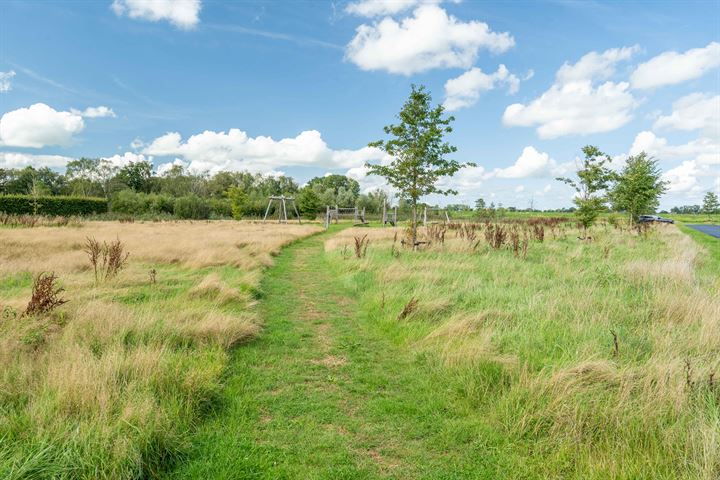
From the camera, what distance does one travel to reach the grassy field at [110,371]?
2.77m

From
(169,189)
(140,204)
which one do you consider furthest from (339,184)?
(140,204)

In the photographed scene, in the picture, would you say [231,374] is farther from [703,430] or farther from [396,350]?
[703,430]

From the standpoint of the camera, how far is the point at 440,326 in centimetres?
585

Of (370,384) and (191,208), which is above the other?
(191,208)

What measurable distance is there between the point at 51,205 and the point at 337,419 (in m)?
49.3

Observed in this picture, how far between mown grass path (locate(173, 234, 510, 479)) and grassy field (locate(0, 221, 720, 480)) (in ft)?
0.06

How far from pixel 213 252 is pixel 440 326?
9308 mm

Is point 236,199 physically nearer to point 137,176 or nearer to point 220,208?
point 220,208

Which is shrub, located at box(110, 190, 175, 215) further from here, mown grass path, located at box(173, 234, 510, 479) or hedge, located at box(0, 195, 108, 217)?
mown grass path, located at box(173, 234, 510, 479)

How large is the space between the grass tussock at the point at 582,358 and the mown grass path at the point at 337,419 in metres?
0.29

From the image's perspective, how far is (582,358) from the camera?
424cm

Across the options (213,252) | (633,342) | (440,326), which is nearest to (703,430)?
(633,342)

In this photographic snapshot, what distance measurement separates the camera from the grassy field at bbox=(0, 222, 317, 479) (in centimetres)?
277

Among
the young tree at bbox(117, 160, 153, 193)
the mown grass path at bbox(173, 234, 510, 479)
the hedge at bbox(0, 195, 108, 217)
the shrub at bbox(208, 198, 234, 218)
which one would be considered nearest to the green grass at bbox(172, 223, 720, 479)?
the mown grass path at bbox(173, 234, 510, 479)
